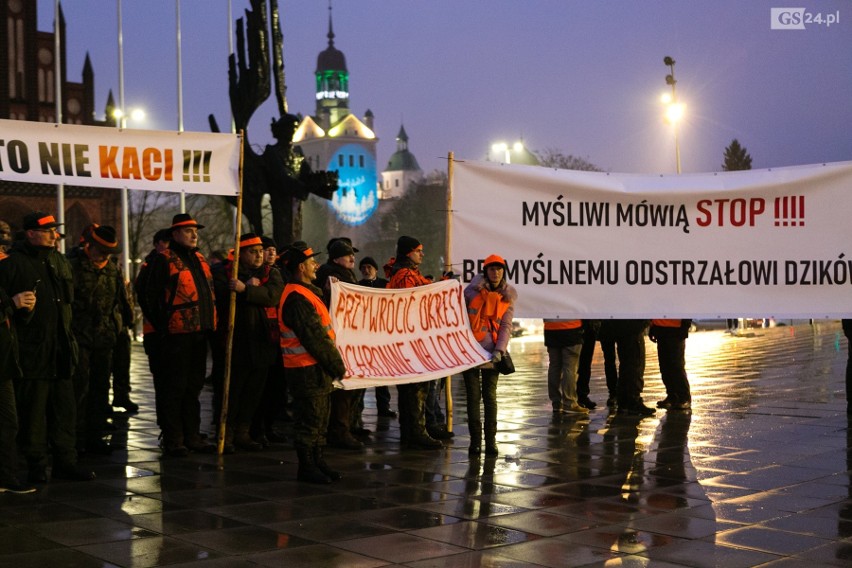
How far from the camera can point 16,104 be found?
196 feet

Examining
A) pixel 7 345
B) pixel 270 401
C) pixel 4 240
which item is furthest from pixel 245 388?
pixel 7 345

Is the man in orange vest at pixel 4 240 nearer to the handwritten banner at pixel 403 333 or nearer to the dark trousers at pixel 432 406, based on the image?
the handwritten banner at pixel 403 333

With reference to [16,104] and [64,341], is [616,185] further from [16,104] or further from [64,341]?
[16,104]

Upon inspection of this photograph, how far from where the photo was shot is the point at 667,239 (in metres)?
11.8

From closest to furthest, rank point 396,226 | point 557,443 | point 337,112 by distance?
point 557,443
point 396,226
point 337,112

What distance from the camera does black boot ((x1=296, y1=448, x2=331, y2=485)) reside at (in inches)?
343

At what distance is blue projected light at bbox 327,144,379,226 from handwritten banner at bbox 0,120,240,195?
393 ft

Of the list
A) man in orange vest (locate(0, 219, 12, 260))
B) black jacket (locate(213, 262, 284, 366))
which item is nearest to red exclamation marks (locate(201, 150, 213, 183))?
black jacket (locate(213, 262, 284, 366))

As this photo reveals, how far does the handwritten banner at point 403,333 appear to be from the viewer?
396 inches

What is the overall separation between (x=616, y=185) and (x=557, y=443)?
9.16 feet

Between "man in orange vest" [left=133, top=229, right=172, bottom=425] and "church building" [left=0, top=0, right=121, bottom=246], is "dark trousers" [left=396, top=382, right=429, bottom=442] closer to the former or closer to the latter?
"man in orange vest" [left=133, top=229, right=172, bottom=425]

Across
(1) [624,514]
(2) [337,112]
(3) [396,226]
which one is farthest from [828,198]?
(2) [337,112]

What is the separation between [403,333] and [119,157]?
9.74 ft

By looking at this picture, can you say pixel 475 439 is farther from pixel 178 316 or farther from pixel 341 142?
pixel 341 142
